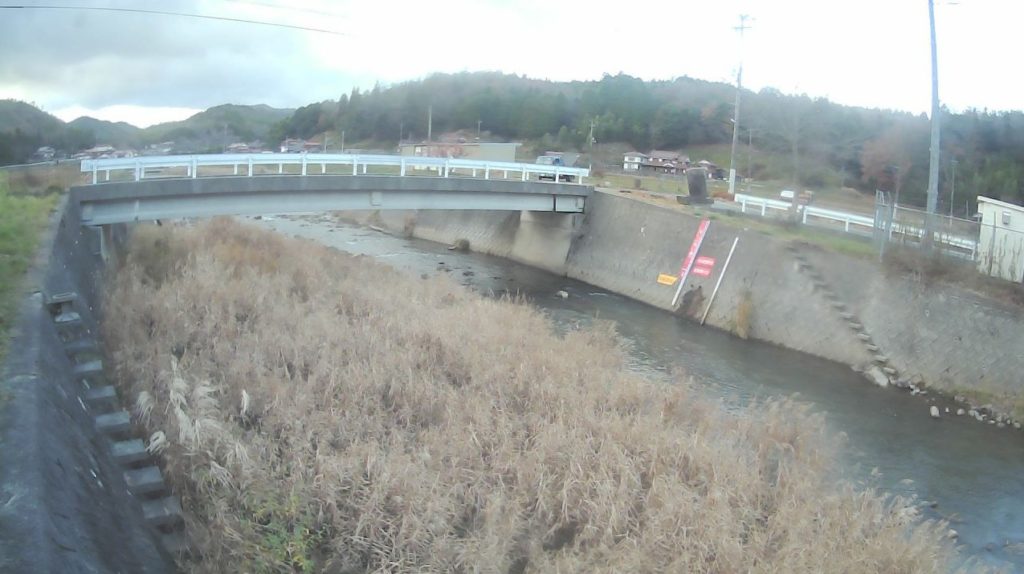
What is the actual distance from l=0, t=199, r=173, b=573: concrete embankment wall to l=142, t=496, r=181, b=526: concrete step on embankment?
160 millimetres

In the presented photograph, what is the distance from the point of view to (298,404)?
27.9ft

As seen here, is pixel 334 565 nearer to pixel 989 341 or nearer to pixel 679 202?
pixel 989 341

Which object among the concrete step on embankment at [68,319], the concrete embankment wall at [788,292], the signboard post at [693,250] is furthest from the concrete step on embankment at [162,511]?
the signboard post at [693,250]

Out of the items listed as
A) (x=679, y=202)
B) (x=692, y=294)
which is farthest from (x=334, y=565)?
(x=679, y=202)

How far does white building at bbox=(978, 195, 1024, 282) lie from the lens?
15.3m

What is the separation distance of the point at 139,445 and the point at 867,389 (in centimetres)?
1367

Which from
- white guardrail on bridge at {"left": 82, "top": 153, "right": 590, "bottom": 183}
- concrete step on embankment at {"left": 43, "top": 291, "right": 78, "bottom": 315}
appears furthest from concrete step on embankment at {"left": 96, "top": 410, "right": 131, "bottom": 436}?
white guardrail on bridge at {"left": 82, "top": 153, "right": 590, "bottom": 183}

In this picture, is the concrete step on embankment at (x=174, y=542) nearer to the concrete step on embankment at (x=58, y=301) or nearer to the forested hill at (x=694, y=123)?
the concrete step on embankment at (x=58, y=301)

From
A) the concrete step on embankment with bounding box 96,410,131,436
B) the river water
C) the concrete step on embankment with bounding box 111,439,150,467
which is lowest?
the river water

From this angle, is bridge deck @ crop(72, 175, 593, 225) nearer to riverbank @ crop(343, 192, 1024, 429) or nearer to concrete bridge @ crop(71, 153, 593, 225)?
concrete bridge @ crop(71, 153, 593, 225)

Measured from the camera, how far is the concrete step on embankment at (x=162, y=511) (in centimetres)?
603

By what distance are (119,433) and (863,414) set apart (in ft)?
40.2

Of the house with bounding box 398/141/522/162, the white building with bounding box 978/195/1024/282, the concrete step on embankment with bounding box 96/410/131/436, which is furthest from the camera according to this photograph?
the house with bounding box 398/141/522/162

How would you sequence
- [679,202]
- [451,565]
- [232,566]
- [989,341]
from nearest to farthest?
[232,566]
[451,565]
[989,341]
[679,202]
